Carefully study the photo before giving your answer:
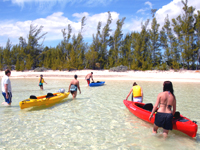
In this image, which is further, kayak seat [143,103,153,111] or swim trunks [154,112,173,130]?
kayak seat [143,103,153,111]

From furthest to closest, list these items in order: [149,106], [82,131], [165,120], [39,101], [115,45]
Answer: [115,45], [39,101], [149,106], [82,131], [165,120]

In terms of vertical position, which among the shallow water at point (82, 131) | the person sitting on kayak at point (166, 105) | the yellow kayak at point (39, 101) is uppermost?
the person sitting on kayak at point (166, 105)

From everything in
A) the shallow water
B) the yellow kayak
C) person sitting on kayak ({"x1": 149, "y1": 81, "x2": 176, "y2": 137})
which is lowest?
the shallow water

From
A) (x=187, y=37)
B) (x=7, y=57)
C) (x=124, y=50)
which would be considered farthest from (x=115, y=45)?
(x=7, y=57)

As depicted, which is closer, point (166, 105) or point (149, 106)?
point (166, 105)

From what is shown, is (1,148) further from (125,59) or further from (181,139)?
(125,59)

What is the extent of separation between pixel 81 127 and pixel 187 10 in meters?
33.9

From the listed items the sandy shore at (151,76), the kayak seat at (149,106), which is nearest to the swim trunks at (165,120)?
the kayak seat at (149,106)

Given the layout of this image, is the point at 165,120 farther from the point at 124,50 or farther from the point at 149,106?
the point at 124,50

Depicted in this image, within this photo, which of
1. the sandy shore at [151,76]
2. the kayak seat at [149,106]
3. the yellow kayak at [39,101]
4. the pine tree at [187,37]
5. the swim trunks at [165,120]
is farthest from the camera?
the pine tree at [187,37]

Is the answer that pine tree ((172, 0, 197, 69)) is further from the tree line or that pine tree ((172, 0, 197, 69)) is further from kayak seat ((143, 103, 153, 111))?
kayak seat ((143, 103, 153, 111))

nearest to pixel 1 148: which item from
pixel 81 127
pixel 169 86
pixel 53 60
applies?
pixel 81 127

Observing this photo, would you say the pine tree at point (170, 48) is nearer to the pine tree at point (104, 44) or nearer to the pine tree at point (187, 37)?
the pine tree at point (187, 37)

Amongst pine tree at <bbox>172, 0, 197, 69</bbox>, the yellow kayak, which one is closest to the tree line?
pine tree at <bbox>172, 0, 197, 69</bbox>
